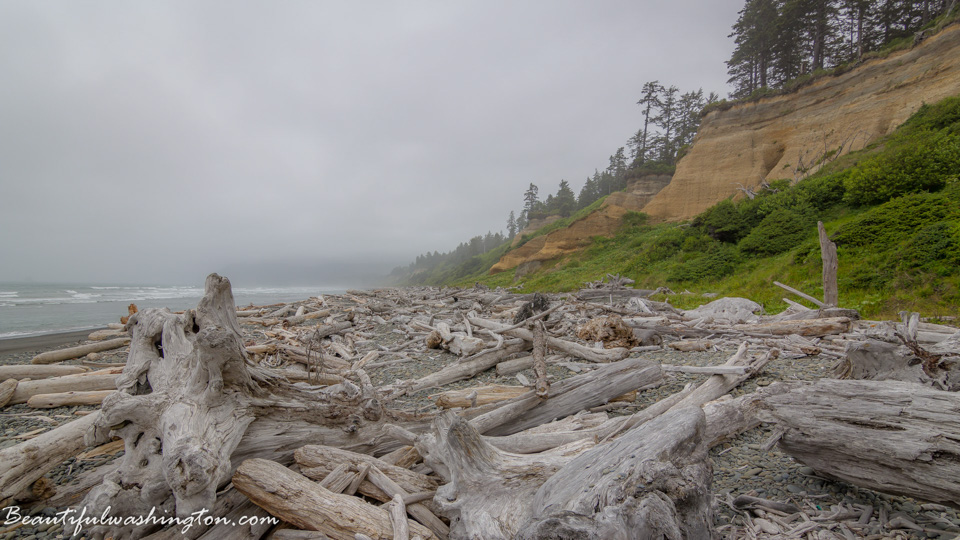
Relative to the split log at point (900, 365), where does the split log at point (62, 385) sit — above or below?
below

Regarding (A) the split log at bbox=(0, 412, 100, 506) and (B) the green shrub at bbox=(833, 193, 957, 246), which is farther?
(B) the green shrub at bbox=(833, 193, 957, 246)

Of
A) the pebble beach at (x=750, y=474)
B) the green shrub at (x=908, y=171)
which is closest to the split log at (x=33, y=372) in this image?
the pebble beach at (x=750, y=474)

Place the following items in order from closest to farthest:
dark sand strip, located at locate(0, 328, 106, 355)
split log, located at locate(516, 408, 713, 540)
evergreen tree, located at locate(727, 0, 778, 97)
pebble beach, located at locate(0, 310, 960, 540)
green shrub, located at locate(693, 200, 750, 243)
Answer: split log, located at locate(516, 408, 713, 540) → pebble beach, located at locate(0, 310, 960, 540) → dark sand strip, located at locate(0, 328, 106, 355) → green shrub, located at locate(693, 200, 750, 243) → evergreen tree, located at locate(727, 0, 778, 97)

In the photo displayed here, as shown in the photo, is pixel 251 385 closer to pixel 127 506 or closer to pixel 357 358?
pixel 127 506

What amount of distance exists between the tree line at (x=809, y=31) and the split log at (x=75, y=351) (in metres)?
46.8

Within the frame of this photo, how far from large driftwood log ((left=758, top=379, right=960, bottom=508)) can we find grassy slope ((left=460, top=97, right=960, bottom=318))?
31.3 ft

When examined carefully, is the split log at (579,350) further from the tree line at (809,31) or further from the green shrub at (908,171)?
the tree line at (809,31)

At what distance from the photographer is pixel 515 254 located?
143ft

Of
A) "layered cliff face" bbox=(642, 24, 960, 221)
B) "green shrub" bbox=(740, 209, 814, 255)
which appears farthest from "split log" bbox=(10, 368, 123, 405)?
"layered cliff face" bbox=(642, 24, 960, 221)

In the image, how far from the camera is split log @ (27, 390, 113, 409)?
529cm

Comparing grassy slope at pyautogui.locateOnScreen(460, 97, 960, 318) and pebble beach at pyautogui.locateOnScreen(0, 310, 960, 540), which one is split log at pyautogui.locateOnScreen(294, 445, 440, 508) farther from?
grassy slope at pyautogui.locateOnScreen(460, 97, 960, 318)

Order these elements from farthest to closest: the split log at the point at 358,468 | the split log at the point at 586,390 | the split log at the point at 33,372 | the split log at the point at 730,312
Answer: the split log at the point at 730,312 → the split log at the point at 33,372 → the split log at the point at 586,390 → the split log at the point at 358,468

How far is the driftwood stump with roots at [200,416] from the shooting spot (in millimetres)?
2258

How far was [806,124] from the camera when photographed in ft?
88.7
